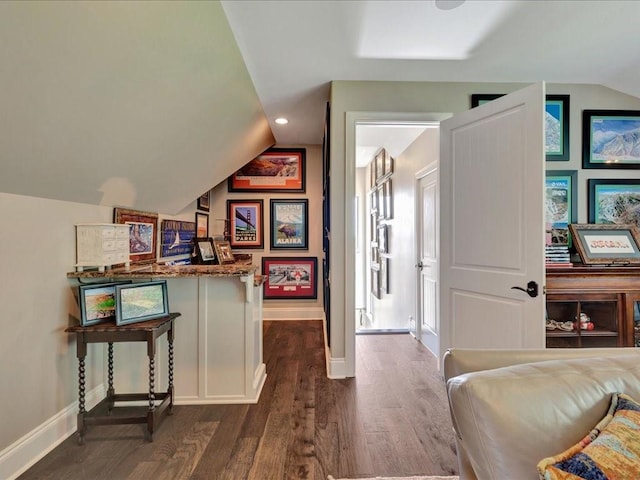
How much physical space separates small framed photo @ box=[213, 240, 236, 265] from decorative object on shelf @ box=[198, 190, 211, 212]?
490 mm

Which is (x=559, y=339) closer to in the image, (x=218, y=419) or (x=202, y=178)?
(x=218, y=419)

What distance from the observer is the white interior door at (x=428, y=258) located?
311 centimetres

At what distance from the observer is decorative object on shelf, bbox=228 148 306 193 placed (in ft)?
14.4

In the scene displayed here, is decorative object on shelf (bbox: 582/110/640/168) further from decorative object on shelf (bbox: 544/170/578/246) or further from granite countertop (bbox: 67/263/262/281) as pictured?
granite countertop (bbox: 67/263/262/281)

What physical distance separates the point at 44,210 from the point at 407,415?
260cm

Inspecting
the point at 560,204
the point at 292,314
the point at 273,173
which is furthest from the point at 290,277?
the point at 560,204

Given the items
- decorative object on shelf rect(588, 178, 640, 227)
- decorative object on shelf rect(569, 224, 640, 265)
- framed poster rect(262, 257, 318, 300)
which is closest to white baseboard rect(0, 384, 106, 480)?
framed poster rect(262, 257, 318, 300)

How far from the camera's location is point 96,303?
1.86 m

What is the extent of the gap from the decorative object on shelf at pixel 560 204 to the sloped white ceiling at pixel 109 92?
275 centimetres

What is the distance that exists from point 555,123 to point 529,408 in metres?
2.79

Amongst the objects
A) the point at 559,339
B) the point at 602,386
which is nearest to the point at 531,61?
the point at 559,339

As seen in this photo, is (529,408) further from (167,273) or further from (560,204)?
(560,204)

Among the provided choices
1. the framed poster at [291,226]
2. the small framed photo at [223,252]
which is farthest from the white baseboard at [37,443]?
the framed poster at [291,226]

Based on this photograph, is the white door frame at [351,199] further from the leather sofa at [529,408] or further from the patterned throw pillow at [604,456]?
the patterned throw pillow at [604,456]
